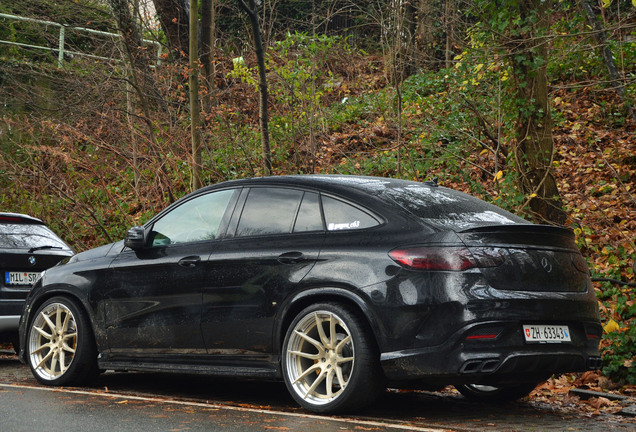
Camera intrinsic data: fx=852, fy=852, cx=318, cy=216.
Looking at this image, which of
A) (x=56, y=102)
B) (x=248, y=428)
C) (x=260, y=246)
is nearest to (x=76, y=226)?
(x=56, y=102)

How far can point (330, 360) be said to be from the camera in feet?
19.7

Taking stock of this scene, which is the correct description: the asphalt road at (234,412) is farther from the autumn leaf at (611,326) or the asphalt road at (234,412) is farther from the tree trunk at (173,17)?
the tree trunk at (173,17)

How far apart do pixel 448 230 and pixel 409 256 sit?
0.32 meters

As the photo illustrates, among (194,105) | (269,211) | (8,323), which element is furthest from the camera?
(194,105)

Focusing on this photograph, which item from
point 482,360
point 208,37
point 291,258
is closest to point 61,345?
point 291,258

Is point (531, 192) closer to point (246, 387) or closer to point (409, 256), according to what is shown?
point (246, 387)

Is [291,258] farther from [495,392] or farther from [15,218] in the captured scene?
[15,218]

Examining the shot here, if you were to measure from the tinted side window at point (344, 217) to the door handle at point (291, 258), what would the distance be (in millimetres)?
290

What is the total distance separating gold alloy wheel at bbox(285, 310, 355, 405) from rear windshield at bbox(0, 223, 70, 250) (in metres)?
5.01

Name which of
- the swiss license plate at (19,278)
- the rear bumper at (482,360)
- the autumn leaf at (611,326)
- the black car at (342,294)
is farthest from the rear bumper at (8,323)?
the autumn leaf at (611,326)

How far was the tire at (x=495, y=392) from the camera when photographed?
686 centimetres

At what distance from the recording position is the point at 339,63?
76.5 ft

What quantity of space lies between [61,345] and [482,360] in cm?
420

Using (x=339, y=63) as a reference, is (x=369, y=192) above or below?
below
